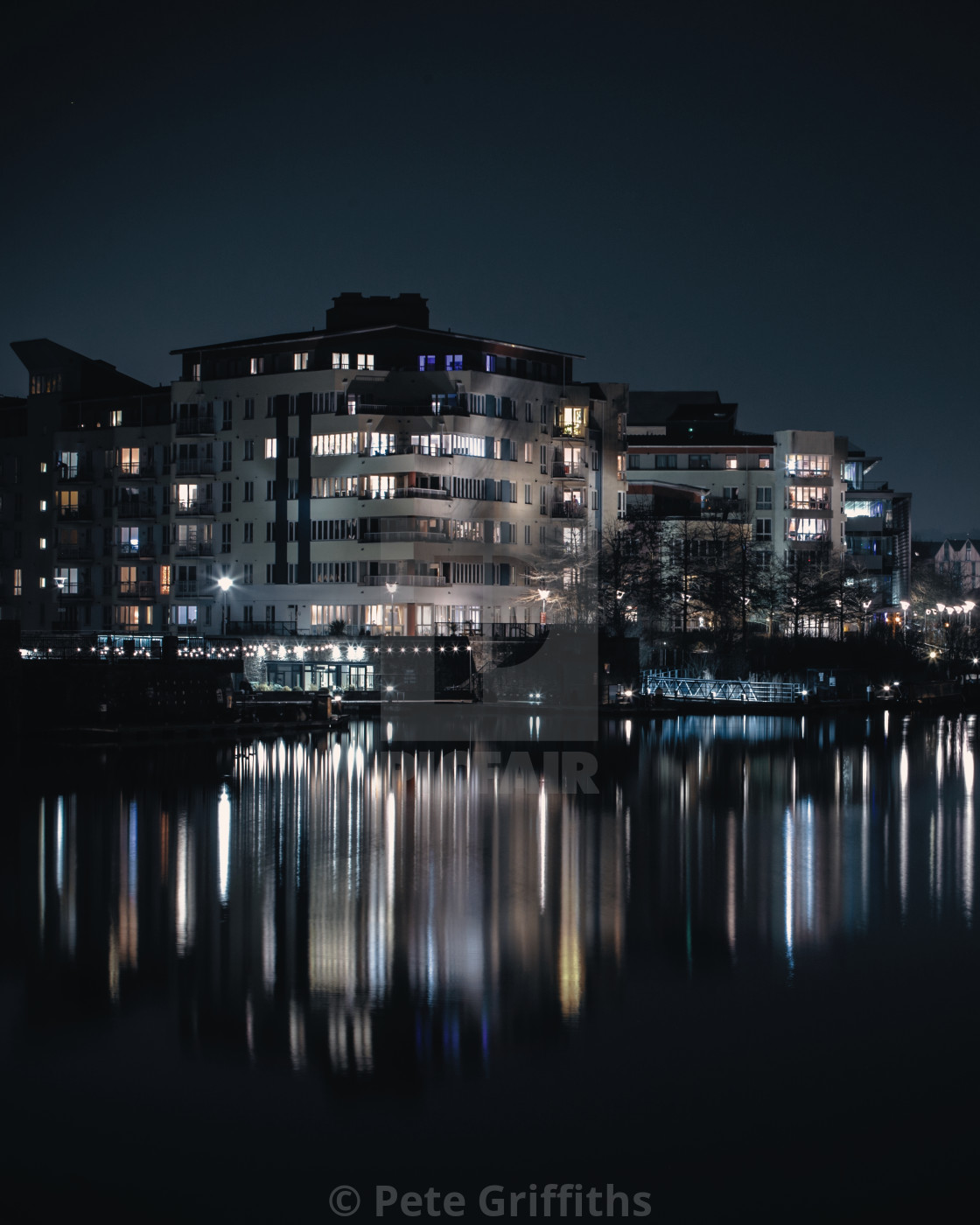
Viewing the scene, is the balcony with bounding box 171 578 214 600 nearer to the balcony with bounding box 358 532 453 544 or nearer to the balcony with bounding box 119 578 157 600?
the balcony with bounding box 119 578 157 600

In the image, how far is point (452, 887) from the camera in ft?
85.7

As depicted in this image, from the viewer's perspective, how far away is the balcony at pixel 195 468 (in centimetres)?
8356

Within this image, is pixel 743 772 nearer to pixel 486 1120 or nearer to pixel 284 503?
pixel 486 1120

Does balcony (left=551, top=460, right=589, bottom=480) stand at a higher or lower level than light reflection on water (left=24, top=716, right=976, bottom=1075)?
higher

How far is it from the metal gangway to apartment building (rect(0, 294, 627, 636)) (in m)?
9.70

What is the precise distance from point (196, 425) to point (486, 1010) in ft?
232

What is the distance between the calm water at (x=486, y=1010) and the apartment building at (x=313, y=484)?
147 ft

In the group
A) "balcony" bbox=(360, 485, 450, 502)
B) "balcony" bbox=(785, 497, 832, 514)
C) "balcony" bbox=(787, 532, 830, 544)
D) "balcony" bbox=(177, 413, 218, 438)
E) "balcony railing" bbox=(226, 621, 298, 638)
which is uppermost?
"balcony" bbox=(177, 413, 218, 438)

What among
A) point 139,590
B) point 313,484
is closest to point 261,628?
point 313,484

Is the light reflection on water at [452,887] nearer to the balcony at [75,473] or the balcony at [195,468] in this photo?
the balcony at [195,468]

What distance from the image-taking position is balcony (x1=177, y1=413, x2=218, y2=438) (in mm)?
83250

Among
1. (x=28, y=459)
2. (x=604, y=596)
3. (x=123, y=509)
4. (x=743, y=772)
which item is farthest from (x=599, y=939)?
(x=28, y=459)

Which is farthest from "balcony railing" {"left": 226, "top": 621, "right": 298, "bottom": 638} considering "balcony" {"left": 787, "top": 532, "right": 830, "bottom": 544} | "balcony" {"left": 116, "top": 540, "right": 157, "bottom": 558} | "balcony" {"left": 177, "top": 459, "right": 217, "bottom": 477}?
"balcony" {"left": 787, "top": 532, "right": 830, "bottom": 544}

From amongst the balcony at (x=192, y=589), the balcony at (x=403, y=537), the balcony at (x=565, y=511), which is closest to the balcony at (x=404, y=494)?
the balcony at (x=403, y=537)
